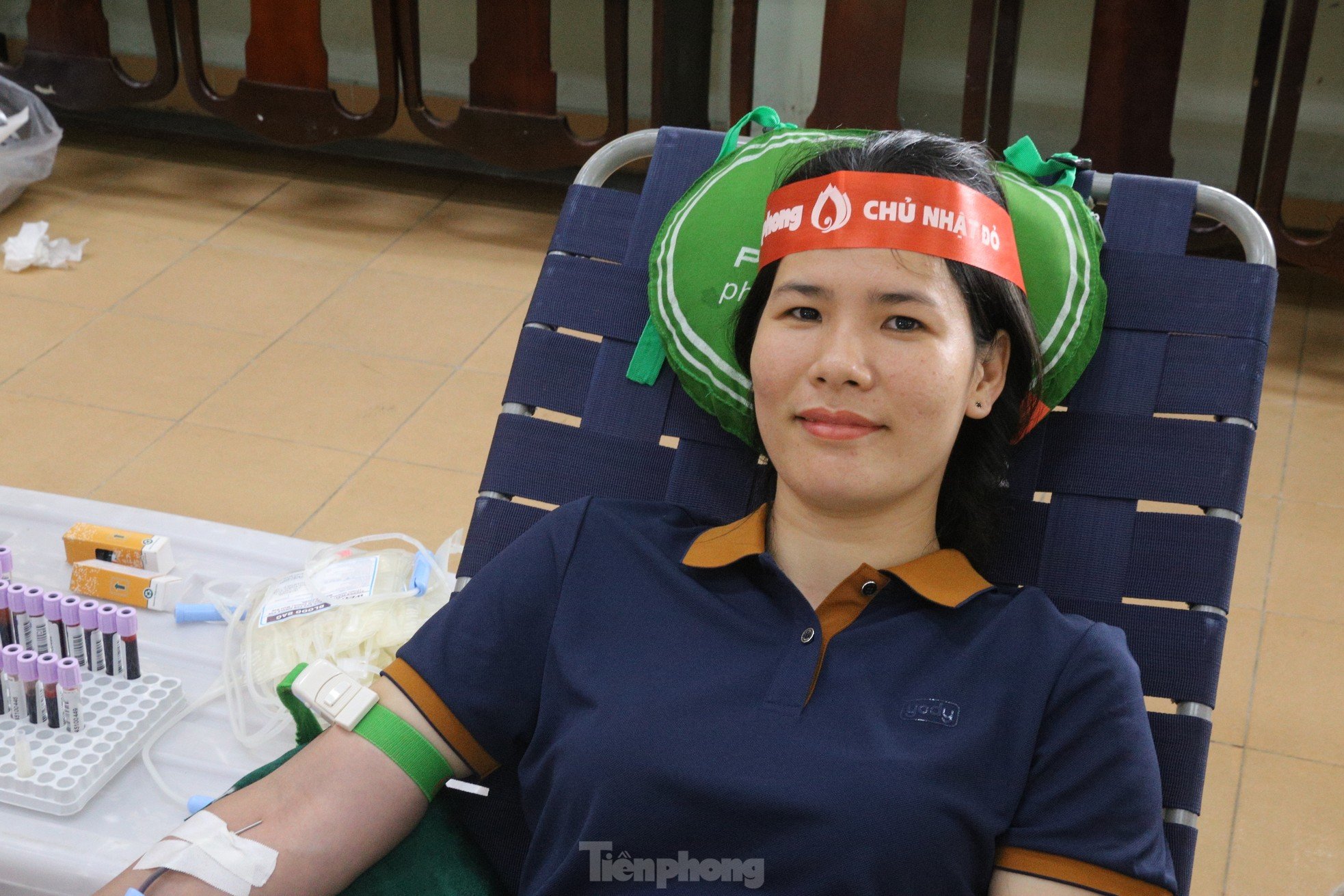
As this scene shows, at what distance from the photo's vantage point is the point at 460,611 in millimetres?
1273

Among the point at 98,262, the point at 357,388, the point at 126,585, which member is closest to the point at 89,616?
the point at 126,585

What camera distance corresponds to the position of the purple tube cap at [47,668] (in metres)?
1.42

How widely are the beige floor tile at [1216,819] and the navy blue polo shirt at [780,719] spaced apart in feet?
2.70

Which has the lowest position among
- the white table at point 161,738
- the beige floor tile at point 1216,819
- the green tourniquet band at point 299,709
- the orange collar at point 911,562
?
the beige floor tile at point 1216,819

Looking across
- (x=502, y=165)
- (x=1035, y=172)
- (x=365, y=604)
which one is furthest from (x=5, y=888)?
(x=502, y=165)

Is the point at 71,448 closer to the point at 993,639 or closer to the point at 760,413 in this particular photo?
the point at 760,413

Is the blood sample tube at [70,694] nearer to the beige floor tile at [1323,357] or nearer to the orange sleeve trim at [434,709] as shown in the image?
the orange sleeve trim at [434,709]

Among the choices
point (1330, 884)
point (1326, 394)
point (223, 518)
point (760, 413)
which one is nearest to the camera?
point (760, 413)

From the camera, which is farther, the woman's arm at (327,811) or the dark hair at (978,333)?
the dark hair at (978,333)

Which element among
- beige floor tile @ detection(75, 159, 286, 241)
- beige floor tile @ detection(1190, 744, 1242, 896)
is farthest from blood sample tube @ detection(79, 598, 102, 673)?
beige floor tile @ detection(75, 159, 286, 241)

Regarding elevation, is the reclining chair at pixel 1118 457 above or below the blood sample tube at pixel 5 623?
above

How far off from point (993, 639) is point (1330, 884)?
3.35ft

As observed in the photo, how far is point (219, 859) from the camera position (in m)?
1.15

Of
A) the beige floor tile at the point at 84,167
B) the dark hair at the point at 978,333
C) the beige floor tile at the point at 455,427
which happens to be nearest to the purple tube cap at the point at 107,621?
the dark hair at the point at 978,333
